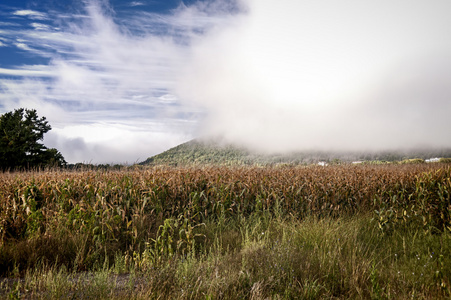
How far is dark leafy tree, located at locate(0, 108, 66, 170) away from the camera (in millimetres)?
23094

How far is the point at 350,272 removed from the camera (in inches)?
191

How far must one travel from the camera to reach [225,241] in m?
6.73

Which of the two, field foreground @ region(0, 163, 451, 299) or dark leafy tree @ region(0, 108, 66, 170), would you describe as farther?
dark leafy tree @ region(0, 108, 66, 170)

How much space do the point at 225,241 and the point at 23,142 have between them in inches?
913

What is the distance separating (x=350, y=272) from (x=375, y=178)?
7001mm

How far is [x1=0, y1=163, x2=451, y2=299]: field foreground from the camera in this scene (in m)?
4.38

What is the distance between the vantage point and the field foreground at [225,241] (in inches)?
172

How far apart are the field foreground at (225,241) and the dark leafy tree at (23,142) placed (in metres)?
15.4

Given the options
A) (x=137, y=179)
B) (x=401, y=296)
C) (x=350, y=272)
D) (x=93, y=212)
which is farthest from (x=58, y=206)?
(x=401, y=296)

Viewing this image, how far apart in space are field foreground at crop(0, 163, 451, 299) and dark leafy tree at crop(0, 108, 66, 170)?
1543 cm

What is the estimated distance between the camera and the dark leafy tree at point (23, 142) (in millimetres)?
23094

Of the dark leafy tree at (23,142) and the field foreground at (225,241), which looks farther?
the dark leafy tree at (23,142)

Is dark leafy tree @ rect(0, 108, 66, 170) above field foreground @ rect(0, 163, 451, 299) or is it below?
above

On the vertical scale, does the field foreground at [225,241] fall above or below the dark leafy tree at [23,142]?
below
